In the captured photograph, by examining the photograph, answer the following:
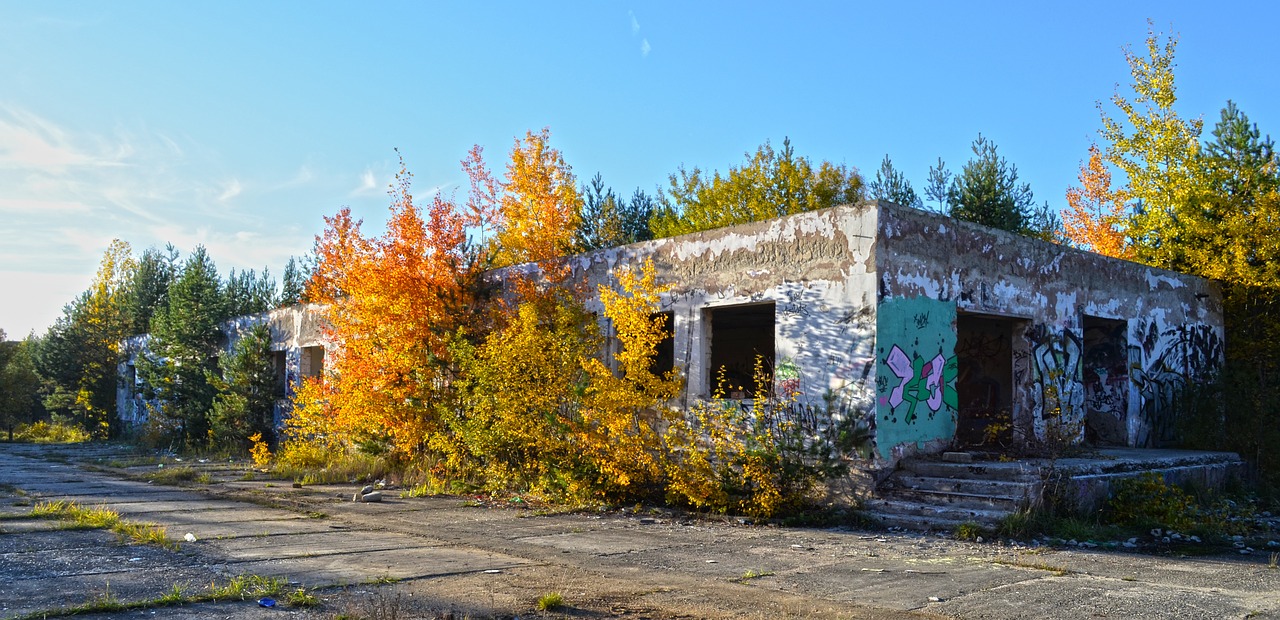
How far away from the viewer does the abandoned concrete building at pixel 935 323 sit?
35.1 feet

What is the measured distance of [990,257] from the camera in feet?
39.3

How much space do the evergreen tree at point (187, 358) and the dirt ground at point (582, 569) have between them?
10985 mm

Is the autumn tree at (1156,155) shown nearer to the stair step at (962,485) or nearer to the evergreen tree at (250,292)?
the stair step at (962,485)

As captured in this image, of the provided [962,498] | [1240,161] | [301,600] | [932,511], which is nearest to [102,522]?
[301,600]

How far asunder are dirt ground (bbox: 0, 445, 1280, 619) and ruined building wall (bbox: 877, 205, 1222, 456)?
2592mm

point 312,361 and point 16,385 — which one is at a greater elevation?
point 312,361

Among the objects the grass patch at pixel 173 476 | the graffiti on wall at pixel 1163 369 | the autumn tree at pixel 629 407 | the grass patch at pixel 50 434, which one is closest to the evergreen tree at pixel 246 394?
the grass patch at pixel 173 476

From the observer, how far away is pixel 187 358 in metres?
23.1

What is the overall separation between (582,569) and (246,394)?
1537 centimetres

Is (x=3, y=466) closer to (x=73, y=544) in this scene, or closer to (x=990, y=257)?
(x=73, y=544)

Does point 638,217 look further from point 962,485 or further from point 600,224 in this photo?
point 962,485

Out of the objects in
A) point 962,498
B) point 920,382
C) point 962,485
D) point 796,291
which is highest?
point 796,291

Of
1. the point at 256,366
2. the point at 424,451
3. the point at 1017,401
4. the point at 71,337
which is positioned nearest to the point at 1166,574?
the point at 1017,401

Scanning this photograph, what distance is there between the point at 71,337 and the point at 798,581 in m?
30.9
